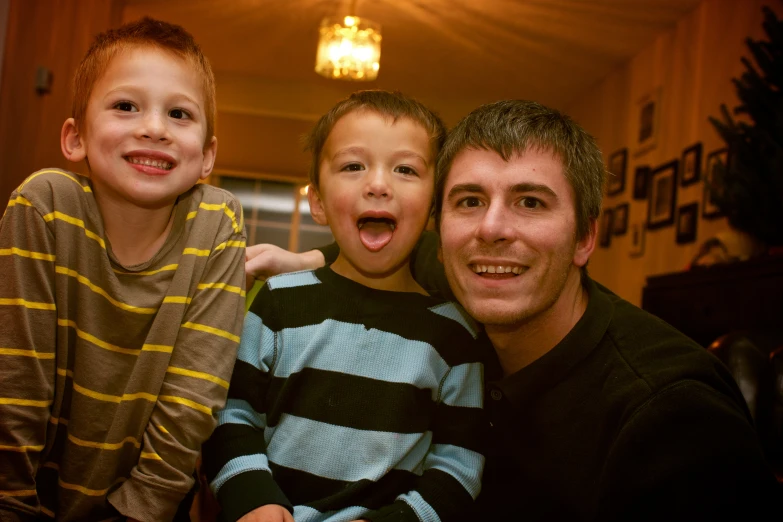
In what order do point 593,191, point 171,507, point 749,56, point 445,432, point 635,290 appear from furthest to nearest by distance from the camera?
point 635,290
point 749,56
point 593,191
point 445,432
point 171,507

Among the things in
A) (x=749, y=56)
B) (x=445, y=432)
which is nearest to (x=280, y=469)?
(x=445, y=432)

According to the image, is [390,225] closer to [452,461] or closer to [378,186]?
[378,186]

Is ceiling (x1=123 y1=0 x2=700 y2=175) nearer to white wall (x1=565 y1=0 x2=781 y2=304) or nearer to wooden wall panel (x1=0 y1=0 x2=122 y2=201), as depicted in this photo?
white wall (x1=565 y1=0 x2=781 y2=304)

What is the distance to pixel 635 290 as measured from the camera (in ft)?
16.5

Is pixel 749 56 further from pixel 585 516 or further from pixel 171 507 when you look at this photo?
pixel 171 507

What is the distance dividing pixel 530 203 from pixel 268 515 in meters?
0.74

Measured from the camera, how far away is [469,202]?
130cm

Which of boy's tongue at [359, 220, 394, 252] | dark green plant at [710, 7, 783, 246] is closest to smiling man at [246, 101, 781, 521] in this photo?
boy's tongue at [359, 220, 394, 252]

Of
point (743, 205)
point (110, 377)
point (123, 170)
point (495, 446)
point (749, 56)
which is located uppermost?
point (749, 56)

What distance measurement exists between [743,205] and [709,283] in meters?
0.37

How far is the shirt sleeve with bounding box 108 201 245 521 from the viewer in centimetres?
111

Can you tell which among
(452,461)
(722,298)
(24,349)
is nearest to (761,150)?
(722,298)

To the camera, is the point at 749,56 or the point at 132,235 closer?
the point at 132,235

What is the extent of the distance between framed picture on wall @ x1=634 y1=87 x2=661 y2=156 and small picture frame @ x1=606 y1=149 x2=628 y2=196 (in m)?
0.23
